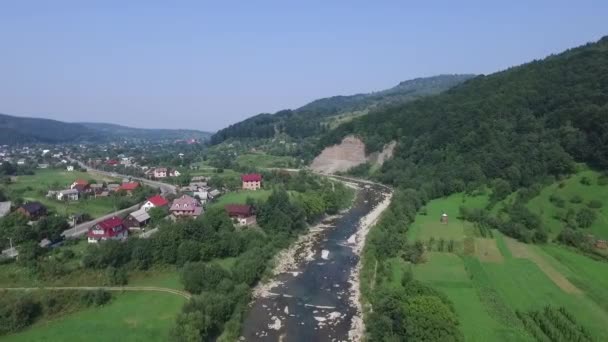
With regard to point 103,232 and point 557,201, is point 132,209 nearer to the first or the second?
point 103,232

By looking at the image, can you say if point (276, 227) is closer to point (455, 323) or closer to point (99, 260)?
point (99, 260)

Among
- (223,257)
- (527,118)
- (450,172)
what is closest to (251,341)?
(223,257)

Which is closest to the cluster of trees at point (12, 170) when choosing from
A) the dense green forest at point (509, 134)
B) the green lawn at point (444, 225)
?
the dense green forest at point (509, 134)

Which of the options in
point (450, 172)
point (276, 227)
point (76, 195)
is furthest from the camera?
point (450, 172)

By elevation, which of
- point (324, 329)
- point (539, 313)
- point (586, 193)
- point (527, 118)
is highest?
point (527, 118)

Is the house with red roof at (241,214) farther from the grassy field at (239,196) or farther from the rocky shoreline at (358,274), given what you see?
the rocky shoreline at (358,274)

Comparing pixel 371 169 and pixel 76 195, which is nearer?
pixel 76 195

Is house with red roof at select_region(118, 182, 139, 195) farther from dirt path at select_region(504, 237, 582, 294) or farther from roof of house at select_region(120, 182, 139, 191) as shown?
dirt path at select_region(504, 237, 582, 294)

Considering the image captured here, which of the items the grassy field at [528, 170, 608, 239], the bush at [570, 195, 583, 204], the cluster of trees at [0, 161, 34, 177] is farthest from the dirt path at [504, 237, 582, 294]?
the cluster of trees at [0, 161, 34, 177]
